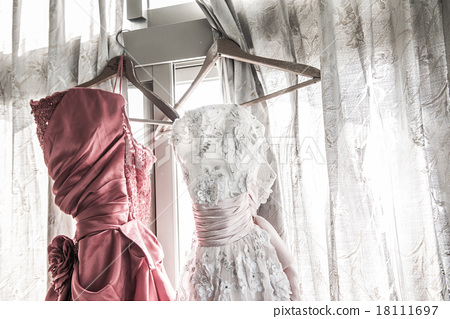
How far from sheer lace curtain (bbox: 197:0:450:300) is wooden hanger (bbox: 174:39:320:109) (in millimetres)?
47

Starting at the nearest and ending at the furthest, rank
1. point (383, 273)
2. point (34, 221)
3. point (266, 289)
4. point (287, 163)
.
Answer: point (266, 289), point (383, 273), point (287, 163), point (34, 221)

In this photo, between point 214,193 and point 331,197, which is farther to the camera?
point 331,197

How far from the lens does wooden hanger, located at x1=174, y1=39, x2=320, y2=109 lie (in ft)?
3.19

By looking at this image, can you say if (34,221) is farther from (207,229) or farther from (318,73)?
(318,73)

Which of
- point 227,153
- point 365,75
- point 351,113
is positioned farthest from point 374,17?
point 227,153

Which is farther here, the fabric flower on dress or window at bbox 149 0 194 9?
window at bbox 149 0 194 9

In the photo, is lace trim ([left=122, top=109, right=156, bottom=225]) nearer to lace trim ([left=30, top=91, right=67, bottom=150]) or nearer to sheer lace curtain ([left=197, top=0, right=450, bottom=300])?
lace trim ([left=30, top=91, right=67, bottom=150])

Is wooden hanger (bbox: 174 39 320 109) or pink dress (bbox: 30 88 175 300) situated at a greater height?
wooden hanger (bbox: 174 39 320 109)

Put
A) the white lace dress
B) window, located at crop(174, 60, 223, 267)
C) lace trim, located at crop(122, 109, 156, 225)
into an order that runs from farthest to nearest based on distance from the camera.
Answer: window, located at crop(174, 60, 223, 267)
lace trim, located at crop(122, 109, 156, 225)
the white lace dress

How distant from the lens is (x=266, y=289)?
0.75m

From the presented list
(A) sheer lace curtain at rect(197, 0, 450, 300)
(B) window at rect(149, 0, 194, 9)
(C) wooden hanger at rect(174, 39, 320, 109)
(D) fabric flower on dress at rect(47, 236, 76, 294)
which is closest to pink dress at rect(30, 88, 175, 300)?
(D) fabric flower on dress at rect(47, 236, 76, 294)

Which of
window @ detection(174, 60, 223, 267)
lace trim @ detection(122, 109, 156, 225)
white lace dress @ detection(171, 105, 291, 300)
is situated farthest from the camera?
window @ detection(174, 60, 223, 267)

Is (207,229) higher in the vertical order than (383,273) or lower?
higher

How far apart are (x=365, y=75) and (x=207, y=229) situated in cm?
64
